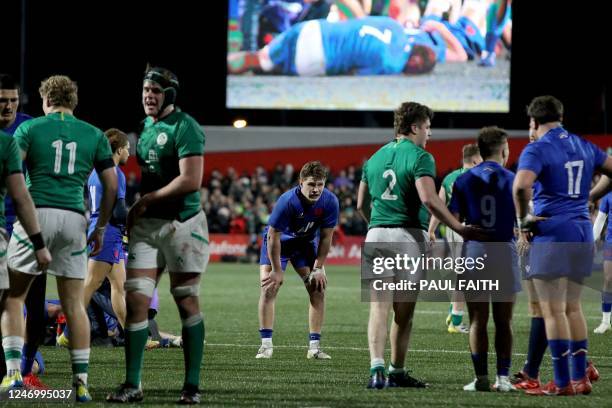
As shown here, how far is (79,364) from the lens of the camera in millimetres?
7832

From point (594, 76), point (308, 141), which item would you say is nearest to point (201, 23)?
point (308, 141)

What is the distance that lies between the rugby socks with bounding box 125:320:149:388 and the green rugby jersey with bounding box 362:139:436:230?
6.68 ft

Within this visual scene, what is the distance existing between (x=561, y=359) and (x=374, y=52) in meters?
24.2

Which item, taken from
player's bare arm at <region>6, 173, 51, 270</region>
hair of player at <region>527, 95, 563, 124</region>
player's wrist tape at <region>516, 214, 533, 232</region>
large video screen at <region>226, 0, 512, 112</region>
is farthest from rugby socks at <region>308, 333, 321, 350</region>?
large video screen at <region>226, 0, 512, 112</region>

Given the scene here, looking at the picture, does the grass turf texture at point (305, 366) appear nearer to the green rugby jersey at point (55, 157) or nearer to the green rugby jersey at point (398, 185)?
the green rugby jersey at point (398, 185)

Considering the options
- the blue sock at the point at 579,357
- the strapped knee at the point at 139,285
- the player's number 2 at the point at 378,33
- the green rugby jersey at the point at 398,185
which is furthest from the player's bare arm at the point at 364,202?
the player's number 2 at the point at 378,33

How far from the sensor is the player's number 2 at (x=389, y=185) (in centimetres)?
873

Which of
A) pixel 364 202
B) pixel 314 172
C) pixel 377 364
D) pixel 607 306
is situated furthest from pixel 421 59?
pixel 377 364

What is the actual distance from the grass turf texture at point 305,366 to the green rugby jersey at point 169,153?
132 centimetres

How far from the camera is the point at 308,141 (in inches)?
1475

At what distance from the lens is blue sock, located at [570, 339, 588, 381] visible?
847 cm

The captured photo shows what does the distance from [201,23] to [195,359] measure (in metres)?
33.1

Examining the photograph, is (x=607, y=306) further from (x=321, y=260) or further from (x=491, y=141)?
(x=491, y=141)

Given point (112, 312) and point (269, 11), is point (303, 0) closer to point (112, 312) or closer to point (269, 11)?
point (269, 11)
